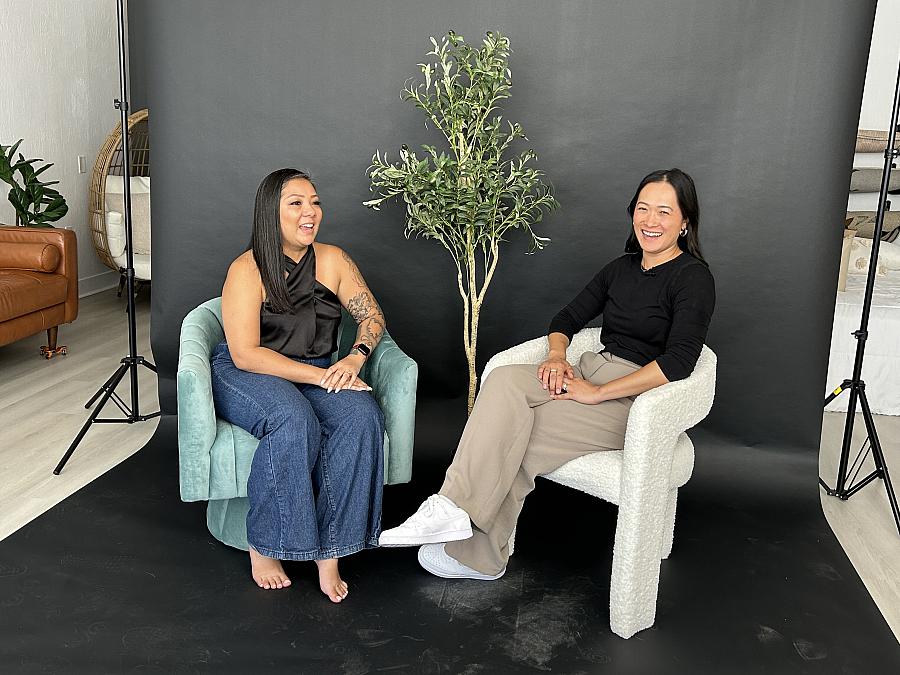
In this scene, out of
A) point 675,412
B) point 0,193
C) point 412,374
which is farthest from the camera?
point 0,193

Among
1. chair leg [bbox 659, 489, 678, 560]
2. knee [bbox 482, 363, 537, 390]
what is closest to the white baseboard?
knee [bbox 482, 363, 537, 390]

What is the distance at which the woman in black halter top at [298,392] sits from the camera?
241cm

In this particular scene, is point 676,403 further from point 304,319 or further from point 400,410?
point 304,319

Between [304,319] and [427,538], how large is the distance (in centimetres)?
81

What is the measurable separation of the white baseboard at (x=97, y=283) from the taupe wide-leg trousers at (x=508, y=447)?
4642 millimetres

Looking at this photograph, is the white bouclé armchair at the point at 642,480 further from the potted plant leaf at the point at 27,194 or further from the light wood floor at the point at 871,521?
the potted plant leaf at the point at 27,194

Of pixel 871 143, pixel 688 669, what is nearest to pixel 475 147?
pixel 688 669

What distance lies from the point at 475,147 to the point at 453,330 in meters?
0.77

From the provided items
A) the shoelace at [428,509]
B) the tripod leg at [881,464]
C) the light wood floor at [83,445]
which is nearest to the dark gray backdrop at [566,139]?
the tripod leg at [881,464]

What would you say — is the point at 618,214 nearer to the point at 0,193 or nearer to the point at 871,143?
the point at 871,143

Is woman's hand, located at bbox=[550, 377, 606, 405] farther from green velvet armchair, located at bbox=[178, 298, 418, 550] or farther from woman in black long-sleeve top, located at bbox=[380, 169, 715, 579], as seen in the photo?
green velvet armchair, located at bbox=[178, 298, 418, 550]

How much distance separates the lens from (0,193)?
5.30 metres

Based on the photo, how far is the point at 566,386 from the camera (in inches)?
99.0

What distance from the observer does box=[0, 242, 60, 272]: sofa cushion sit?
180 inches
